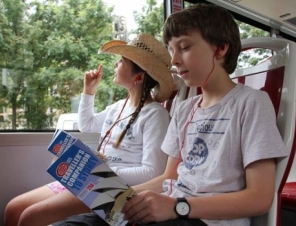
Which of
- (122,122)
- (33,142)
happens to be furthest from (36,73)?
(122,122)

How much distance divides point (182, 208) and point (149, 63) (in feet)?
2.83

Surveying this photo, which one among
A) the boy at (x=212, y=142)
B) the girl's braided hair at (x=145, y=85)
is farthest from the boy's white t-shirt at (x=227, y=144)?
the girl's braided hair at (x=145, y=85)

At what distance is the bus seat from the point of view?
0.97 metres

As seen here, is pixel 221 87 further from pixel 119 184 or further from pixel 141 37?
pixel 141 37

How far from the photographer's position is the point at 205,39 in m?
1.07

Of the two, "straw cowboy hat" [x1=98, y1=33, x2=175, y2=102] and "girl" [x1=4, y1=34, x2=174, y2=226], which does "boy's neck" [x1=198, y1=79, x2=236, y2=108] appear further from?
"straw cowboy hat" [x1=98, y1=33, x2=175, y2=102]

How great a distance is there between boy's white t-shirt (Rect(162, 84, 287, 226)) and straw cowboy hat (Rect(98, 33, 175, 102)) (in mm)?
549

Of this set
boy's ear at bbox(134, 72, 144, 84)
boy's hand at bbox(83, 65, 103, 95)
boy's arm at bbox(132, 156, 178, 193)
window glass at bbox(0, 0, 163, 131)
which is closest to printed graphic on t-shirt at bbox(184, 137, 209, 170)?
boy's arm at bbox(132, 156, 178, 193)

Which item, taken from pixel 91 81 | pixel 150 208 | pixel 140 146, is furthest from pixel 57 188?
pixel 150 208

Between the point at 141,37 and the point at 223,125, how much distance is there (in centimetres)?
84

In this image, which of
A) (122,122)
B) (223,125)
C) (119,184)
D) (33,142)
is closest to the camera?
(119,184)

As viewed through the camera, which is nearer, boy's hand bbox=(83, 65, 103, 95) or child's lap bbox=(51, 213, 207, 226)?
child's lap bbox=(51, 213, 207, 226)

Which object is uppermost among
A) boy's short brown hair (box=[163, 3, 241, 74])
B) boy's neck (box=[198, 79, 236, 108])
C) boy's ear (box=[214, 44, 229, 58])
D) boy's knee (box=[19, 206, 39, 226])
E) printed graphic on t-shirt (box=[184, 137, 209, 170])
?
boy's short brown hair (box=[163, 3, 241, 74])

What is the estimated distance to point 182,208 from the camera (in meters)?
0.92
